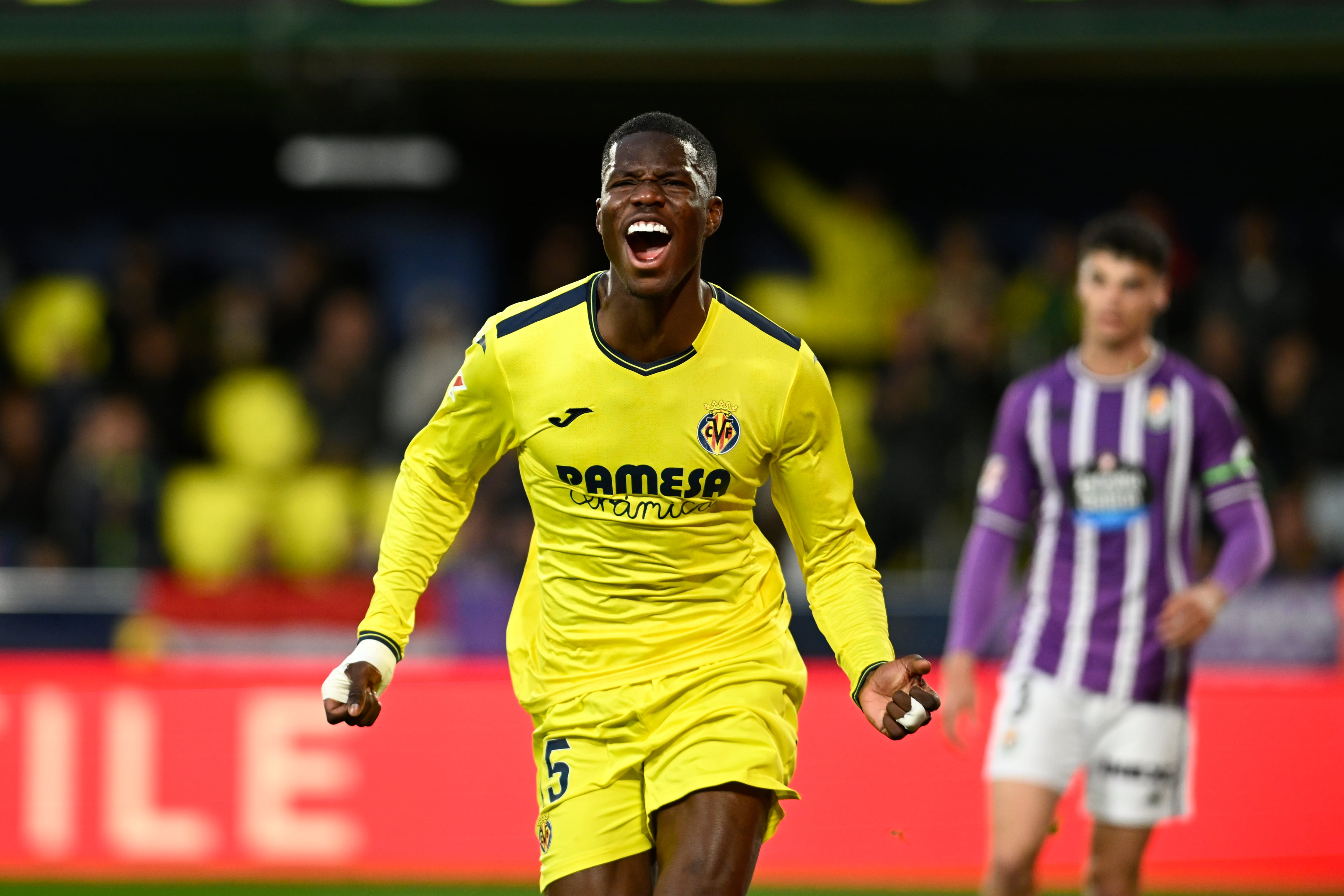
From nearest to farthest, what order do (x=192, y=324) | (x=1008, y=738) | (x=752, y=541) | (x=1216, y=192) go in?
(x=752, y=541) < (x=1008, y=738) < (x=192, y=324) < (x=1216, y=192)

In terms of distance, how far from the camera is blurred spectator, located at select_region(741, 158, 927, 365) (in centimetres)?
1197

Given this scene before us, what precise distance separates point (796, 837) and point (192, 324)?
6.46m

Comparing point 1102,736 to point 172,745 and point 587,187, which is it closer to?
point 172,745

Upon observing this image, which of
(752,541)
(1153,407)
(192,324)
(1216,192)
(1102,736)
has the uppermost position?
(1216,192)

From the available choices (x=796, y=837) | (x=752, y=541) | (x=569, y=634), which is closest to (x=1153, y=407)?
(x=752, y=541)

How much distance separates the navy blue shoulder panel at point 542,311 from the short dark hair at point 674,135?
0.26m

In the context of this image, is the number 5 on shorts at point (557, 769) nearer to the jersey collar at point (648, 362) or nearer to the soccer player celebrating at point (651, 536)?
the soccer player celebrating at point (651, 536)

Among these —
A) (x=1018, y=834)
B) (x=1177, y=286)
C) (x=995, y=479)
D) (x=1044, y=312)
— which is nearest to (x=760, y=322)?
(x=995, y=479)

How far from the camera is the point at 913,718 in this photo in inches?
135

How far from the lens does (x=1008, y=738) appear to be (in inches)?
201

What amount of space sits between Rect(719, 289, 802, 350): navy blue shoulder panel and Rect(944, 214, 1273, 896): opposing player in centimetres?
157

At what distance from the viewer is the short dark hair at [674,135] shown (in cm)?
363

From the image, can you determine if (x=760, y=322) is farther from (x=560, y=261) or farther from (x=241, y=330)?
(x=241, y=330)

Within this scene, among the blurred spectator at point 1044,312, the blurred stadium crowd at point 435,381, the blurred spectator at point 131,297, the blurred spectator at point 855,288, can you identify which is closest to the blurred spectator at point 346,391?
the blurred stadium crowd at point 435,381
